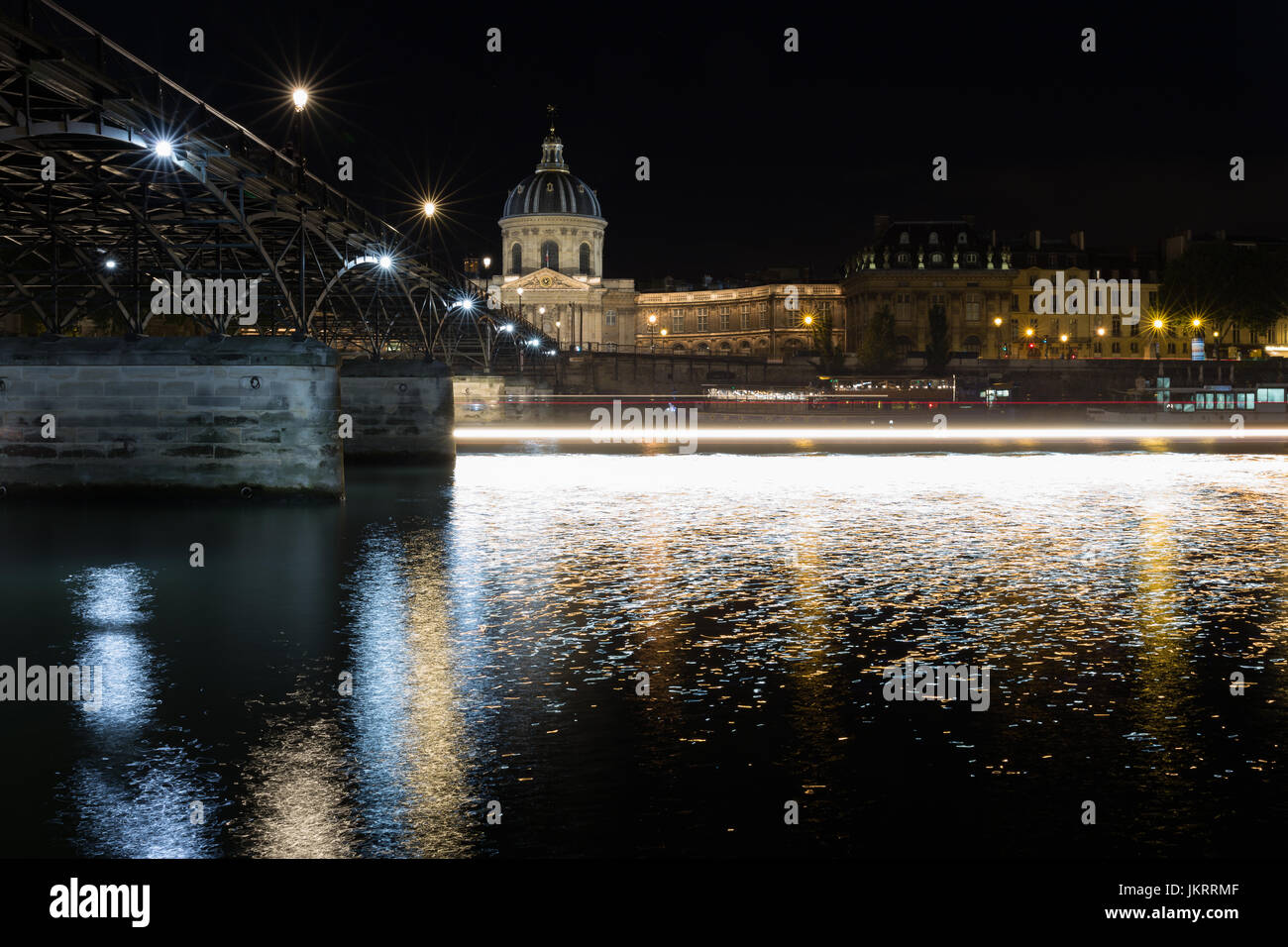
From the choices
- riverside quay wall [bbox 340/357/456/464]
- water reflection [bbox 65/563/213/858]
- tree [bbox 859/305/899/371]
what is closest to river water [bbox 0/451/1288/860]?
water reflection [bbox 65/563/213/858]

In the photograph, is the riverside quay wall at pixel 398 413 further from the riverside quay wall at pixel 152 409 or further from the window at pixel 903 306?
the window at pixel 903 306

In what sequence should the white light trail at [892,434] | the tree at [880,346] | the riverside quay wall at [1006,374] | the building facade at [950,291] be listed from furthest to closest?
the building facade at [950,291], the tree at [880,346], the riverside quay wall at [1006,374], the white light trail at [892,434]

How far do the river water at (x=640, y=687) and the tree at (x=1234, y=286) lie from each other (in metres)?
133

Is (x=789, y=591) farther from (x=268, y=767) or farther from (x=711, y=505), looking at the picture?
(x=711, y=505)

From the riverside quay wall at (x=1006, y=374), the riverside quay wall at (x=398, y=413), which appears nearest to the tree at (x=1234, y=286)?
the riverside quay wall at (x=1006, y=374)

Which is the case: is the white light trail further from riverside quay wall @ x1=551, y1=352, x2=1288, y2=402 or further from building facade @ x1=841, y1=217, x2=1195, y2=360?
building facade @ x1=841, y1=217, x2=1195, y2=360

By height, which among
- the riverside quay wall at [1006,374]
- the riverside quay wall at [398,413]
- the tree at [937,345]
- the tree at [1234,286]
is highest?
the tree at [1234,286]

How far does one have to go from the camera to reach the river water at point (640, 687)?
10.3 m

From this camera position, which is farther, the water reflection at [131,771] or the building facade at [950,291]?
the building facade at [950,291]

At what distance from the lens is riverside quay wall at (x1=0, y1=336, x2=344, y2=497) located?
108 ft

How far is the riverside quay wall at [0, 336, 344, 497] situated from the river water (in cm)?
284
